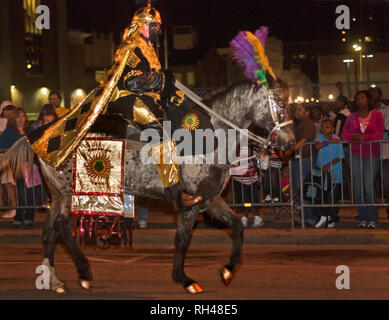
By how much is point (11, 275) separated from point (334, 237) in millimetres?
4948

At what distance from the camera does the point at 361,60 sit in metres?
19.2

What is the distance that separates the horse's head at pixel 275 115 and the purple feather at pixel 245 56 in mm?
202

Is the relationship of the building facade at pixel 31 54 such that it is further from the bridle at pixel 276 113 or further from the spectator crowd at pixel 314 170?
the bridle at pixel 276 113

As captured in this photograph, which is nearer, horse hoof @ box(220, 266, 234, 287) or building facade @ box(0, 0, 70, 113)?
horse hoof @ box(220, 266, 234, 287)

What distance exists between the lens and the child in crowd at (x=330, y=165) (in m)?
12.4

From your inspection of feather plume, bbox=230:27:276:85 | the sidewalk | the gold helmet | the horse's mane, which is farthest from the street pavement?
the gold helmet

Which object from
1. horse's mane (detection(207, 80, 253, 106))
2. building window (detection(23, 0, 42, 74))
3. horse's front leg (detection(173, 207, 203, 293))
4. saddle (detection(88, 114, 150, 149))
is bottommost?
horse's front leg (detection(173, 207, 203, 293))

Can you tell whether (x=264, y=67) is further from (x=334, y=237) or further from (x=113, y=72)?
(x=334, y=237)

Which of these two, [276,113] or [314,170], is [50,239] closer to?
[276,113]

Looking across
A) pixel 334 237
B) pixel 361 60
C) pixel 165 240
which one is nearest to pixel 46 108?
pixel 165 240

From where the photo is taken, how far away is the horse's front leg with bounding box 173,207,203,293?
26.2 feet

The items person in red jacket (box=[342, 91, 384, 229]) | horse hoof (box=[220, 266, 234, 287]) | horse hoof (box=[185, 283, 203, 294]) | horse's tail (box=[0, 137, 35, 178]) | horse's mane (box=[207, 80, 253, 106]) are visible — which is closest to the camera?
horse hoof (box=[185, 283, 203, 294])

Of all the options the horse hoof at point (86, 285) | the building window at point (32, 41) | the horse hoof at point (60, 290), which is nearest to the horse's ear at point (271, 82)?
the horse hoof at point (86, 285)

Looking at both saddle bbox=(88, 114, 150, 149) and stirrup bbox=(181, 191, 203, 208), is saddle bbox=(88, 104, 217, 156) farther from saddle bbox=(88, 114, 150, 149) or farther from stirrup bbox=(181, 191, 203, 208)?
stirrup bbox=(181, 191, 203, 208)
